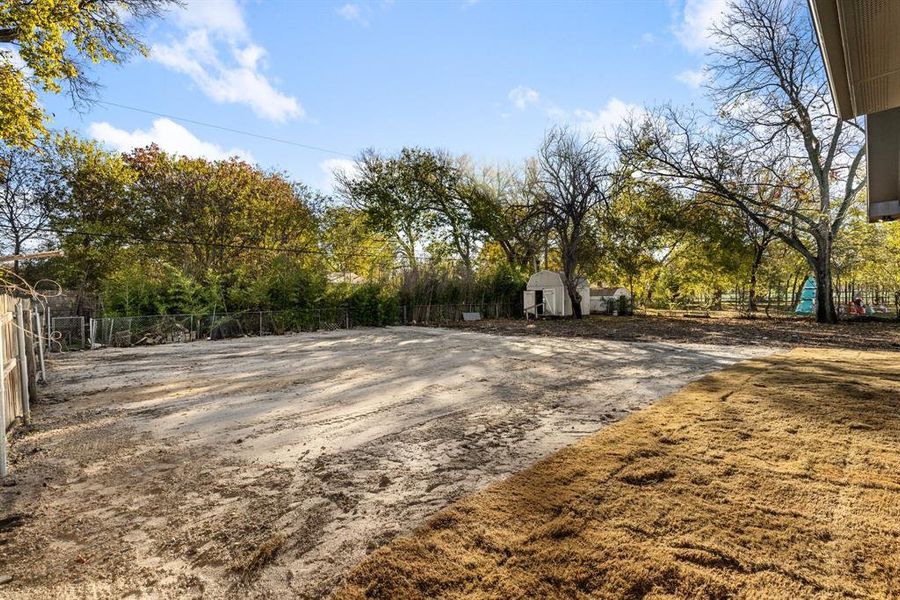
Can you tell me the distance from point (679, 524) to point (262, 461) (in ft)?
10.1

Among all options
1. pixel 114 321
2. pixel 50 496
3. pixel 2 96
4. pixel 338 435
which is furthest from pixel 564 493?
pixel 114 321

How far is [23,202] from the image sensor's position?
1617 cm

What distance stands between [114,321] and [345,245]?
12920 mm

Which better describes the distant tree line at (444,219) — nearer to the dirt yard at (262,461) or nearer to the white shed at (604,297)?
the white shed at (604,297)

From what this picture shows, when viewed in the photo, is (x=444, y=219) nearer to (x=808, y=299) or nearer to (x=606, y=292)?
(x=606, y=292)

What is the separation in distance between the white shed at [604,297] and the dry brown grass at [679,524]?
22276 mm

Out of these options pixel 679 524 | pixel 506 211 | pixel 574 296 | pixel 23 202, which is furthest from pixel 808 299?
pixel 23 202

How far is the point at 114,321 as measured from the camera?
12812mm

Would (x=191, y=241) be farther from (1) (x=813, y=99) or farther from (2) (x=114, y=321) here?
(1) (x=813, y=99)

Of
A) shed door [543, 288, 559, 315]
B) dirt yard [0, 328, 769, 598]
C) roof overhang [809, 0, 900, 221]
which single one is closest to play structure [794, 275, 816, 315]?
shed door [543, 288, 559, 315]

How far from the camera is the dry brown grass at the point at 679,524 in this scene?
1.83 m

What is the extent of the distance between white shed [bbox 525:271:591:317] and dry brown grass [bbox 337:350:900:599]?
17.9 m

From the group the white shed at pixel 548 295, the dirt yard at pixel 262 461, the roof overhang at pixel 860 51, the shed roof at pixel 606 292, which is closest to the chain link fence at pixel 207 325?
the dirt yard at pixel 262 461

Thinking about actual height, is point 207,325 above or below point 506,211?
below
